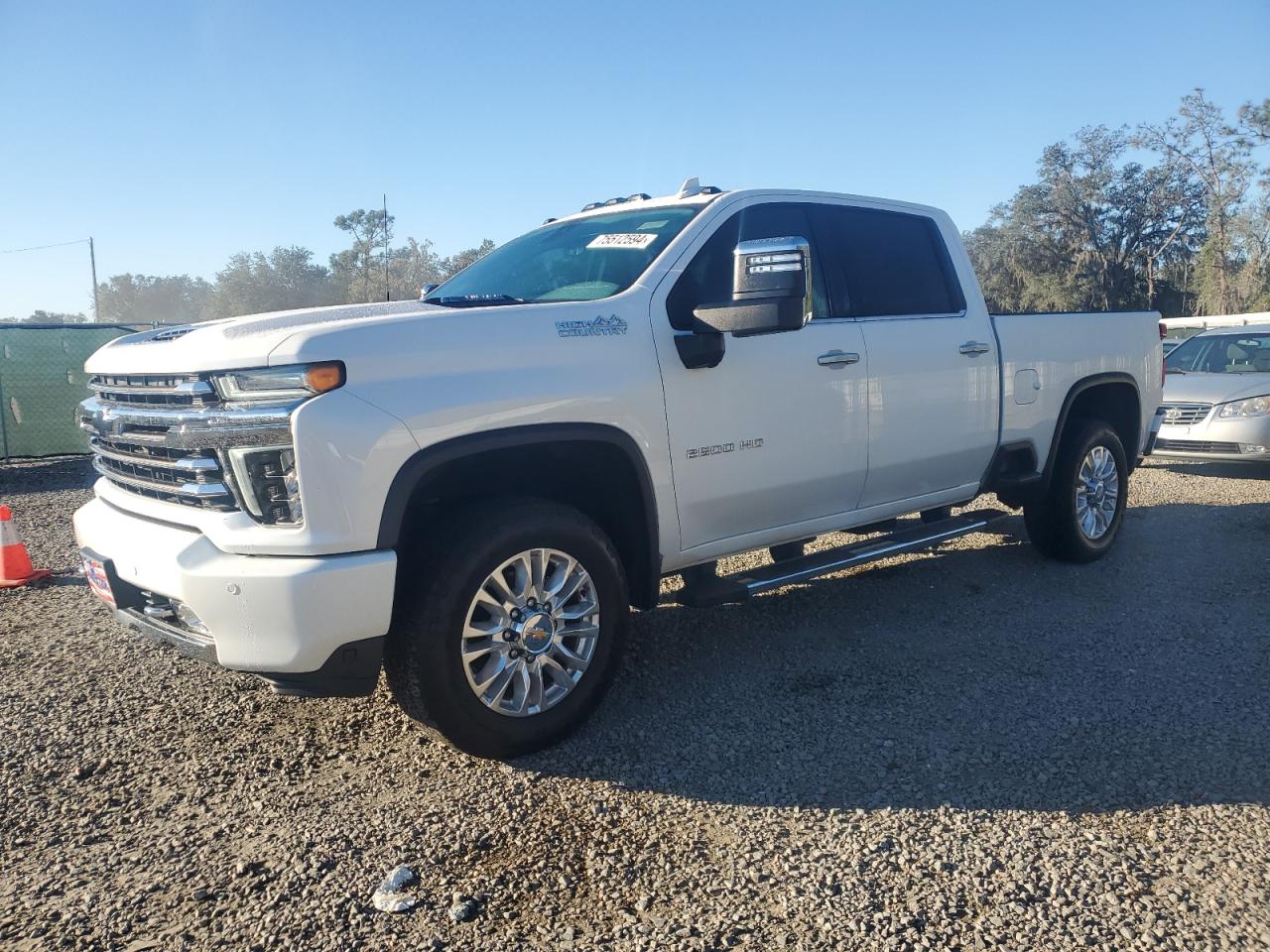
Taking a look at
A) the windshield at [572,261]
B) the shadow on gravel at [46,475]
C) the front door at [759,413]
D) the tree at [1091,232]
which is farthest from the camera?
the tree at [1091,232]

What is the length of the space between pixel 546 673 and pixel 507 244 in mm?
2463

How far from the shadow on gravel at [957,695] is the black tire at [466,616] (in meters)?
0.20

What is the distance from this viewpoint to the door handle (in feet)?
13.9

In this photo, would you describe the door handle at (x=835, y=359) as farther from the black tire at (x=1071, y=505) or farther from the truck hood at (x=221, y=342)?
the black tire at (x=1071, y=505)

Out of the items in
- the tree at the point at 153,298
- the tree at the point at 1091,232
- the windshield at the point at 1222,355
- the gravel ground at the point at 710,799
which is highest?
the tree at the point at 153,298

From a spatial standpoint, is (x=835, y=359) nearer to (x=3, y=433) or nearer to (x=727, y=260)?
(x=727, y=260)

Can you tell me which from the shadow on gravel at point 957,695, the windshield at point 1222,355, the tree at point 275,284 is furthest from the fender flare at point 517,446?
the tree at point 275,284

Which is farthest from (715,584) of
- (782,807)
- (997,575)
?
(997,575)

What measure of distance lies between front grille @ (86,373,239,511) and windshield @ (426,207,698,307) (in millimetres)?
1034

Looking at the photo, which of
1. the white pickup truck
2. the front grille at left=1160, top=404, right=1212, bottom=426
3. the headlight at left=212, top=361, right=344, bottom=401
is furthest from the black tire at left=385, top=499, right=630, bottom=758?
the front grille at left=1160, top=404, right=1212, bottom=426

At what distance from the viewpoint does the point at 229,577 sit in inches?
112

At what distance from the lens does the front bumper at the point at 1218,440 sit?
901 centimetres

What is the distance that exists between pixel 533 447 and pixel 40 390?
10439 mm

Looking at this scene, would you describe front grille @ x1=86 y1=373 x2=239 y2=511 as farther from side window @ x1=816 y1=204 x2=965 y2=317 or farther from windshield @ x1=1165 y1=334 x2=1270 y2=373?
windshield @ x1=1165 y1=334 x2=1270 y2=373
